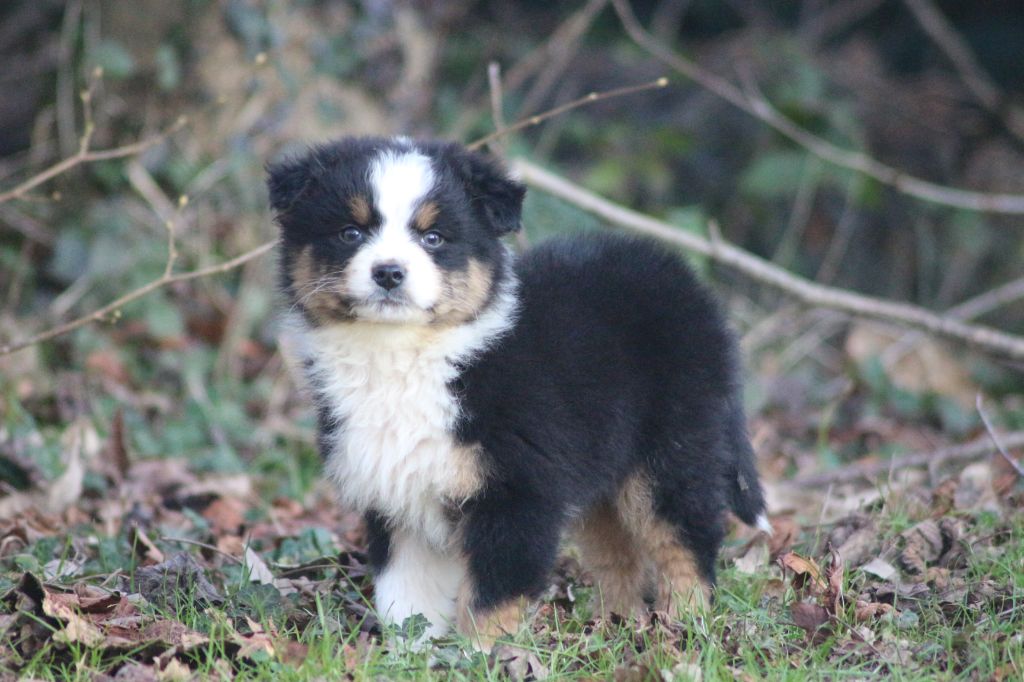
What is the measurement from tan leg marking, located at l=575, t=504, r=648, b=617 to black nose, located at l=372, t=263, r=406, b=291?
4.06 ft

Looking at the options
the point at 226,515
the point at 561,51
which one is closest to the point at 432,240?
the point at 226,515

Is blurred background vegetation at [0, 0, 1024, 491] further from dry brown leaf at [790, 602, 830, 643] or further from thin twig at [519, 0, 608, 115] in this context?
dry brown leaf at [790, 602, 830, 643]

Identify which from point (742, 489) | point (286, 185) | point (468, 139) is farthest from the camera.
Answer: point (468, 139)

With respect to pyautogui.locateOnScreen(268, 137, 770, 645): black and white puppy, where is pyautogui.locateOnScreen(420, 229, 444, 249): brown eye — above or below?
above

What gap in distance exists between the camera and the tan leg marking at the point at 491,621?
384 centimetres

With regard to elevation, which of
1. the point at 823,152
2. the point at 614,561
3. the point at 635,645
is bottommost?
the point at 823,152

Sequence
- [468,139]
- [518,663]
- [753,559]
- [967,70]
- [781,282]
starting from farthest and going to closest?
[967,70]
[468,139]
[781,282]
[753,559]
[518,663]

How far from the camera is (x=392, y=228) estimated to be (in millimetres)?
3990

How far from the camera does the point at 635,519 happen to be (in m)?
4.37

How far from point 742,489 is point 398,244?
1569 mm

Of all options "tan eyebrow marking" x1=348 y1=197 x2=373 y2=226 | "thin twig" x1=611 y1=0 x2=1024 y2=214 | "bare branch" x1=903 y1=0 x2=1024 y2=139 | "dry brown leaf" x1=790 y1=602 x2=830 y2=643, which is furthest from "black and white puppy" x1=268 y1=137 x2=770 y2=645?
"bare branch" x1=903 y1=0 x2=1024 y2=139

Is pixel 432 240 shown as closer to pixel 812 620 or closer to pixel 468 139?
pixel 812 620

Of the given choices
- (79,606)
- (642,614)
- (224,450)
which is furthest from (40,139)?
(642,614)

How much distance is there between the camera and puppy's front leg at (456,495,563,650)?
12.8 ft
